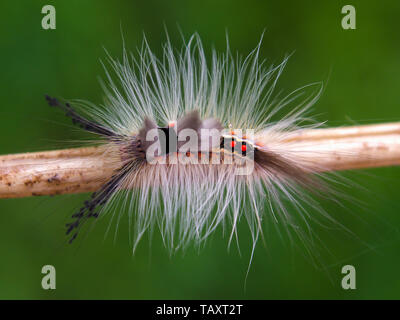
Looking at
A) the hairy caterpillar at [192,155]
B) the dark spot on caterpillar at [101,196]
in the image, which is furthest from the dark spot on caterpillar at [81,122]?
the dark spot on caterpillar at [101,196]

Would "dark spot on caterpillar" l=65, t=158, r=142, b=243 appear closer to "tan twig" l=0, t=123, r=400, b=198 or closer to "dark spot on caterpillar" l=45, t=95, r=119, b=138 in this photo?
"tan twig" l=0, t=123, r=400, b=198

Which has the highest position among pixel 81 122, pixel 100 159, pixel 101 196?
pixel 81 122

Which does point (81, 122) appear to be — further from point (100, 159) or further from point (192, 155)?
point (192, 155)

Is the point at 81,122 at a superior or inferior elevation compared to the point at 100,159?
superior

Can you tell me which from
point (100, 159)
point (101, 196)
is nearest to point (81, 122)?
point (100, 159)

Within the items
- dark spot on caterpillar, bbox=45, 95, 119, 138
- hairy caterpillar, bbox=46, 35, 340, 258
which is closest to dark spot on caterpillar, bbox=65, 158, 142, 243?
hairy caterpillar, bbox=46, 35, 340, 258

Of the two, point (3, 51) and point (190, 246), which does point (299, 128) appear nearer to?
point (190, 246)
